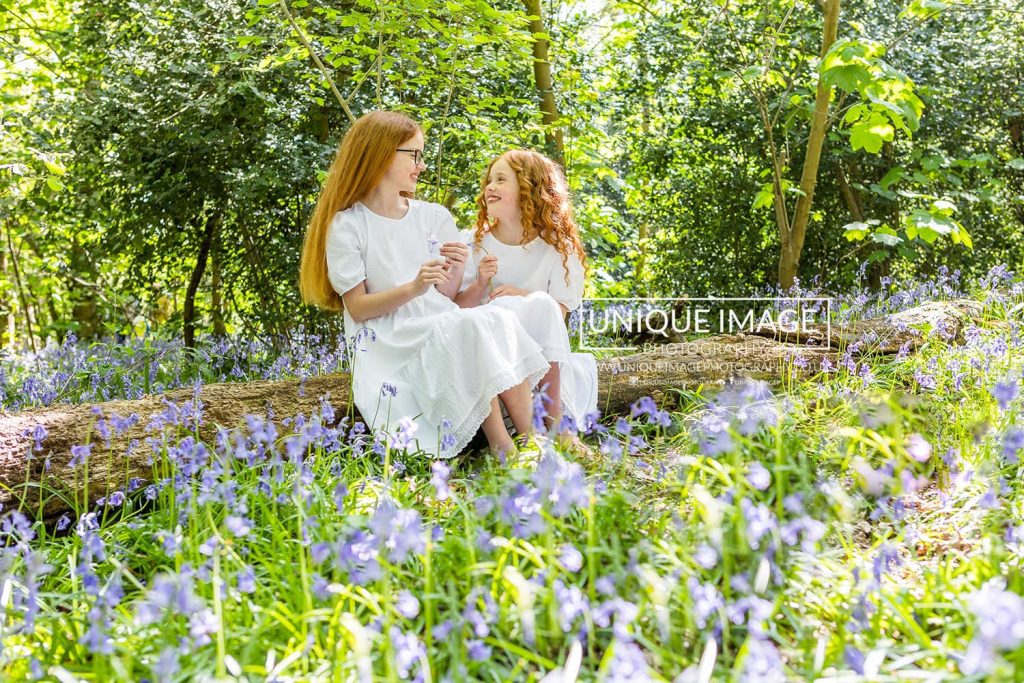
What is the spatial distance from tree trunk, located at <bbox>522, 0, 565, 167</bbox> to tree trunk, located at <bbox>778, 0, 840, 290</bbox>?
181cm

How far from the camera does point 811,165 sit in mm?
6750

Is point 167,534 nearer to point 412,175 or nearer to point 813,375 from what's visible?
point 412,175

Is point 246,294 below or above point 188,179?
below

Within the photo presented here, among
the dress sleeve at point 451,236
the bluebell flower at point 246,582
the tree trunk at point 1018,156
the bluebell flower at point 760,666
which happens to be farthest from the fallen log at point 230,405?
the tree trunk at point 1018,156

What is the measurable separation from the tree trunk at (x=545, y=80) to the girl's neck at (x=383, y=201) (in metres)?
2.57

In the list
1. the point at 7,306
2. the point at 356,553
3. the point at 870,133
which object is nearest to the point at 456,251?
the point at 356,553

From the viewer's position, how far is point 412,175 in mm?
3604

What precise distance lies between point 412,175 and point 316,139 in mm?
3639

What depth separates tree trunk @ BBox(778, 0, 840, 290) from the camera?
618cm

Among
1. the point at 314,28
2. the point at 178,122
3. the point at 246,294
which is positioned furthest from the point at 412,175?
the point at 246,294

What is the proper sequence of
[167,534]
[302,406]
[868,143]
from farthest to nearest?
[868,143]
[302,406]
[167,534]

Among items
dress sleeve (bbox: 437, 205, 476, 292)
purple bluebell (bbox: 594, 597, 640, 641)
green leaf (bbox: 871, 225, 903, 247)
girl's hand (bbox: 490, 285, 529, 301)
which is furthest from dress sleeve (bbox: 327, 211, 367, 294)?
green leaf (bbox: 871, 225, 903, 247)

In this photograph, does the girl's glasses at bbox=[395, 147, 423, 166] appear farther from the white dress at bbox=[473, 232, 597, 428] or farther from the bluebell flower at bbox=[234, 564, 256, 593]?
the bluebell flower at bbox=[234, 564, 256, 593]

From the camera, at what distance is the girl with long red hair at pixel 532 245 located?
146 inches
